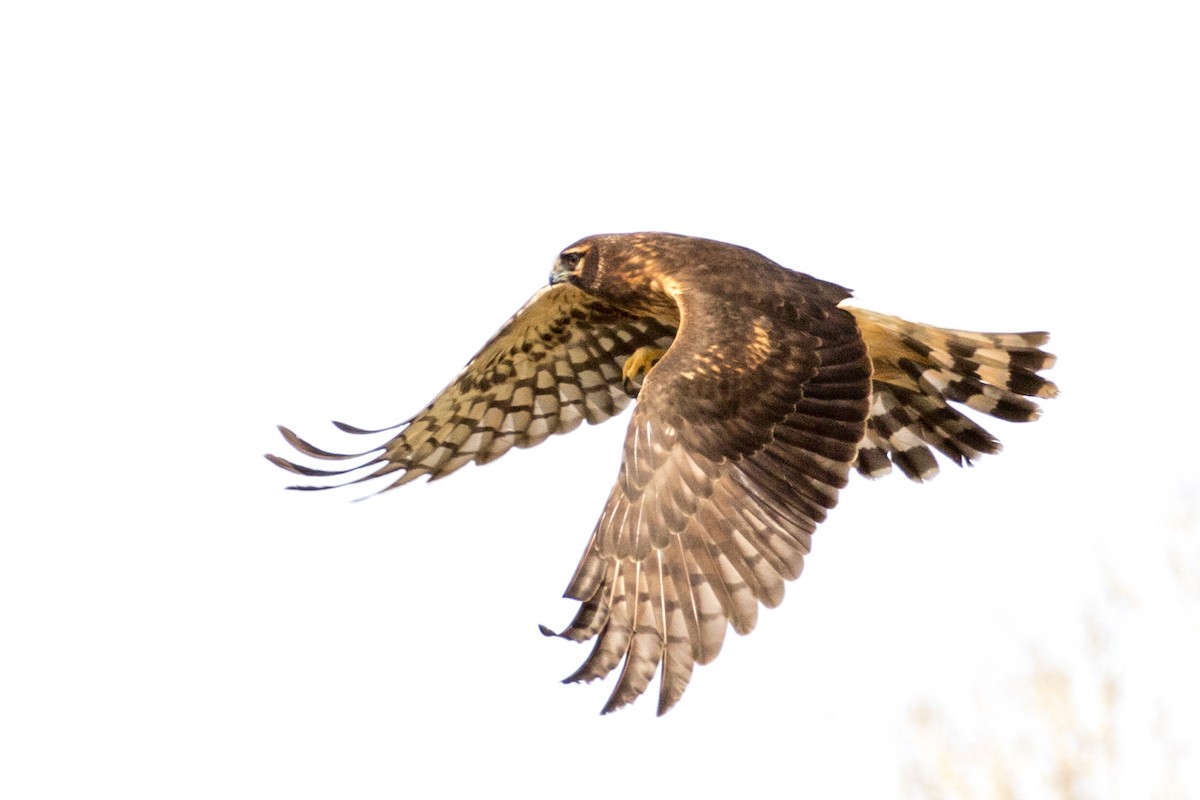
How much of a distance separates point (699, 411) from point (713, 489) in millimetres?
265

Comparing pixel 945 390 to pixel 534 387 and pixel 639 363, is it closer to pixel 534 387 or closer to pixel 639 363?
pixel 639 363

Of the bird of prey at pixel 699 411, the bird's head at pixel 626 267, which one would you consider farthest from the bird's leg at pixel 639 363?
the bird's head at pixel 626 267

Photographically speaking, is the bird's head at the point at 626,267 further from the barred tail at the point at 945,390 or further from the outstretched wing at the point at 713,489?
the barred tail at the point at 945,390

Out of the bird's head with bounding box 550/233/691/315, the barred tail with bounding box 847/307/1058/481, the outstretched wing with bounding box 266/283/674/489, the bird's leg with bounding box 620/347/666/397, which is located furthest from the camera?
the outstretched wing with bounding box 266/283/674/489

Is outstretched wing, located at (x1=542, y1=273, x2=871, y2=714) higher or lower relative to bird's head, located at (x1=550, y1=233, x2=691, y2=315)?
lower

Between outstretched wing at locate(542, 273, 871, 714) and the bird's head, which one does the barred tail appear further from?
outstretched wing at locate(542, 273, 871, 714)

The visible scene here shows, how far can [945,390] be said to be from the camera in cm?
761

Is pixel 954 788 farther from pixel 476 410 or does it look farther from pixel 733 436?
pixel 733 436

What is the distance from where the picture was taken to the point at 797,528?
6059 millimetres

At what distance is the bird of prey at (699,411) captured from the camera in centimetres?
599

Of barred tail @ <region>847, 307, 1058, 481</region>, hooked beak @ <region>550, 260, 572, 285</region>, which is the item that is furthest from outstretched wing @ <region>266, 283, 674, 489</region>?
barred tail @ <region>847, 307, 1058, 481</region>

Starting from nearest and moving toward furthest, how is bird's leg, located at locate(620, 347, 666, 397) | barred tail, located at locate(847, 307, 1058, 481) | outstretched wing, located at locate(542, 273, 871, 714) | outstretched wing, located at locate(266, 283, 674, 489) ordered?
outstretched wing, located at locate(542, 273, 871, 714)
barred tail, located at locate(847, 307, 1058, 481)
bird's leg, located at locate(620, 347, 666, 397)
outstretched wing, located at locate(266, 283, 674, 489)

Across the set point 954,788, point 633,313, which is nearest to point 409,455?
point 633,313

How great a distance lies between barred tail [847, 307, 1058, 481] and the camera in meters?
7.47
